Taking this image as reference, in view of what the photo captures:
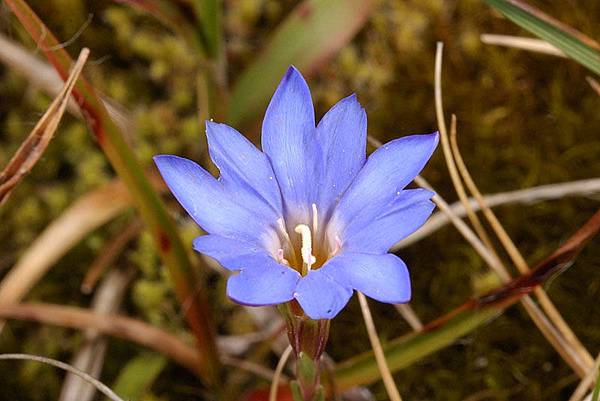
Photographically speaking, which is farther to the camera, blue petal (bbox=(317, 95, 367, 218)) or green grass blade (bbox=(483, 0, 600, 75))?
green grass blade (bbox=(483, 0, 600, 75))

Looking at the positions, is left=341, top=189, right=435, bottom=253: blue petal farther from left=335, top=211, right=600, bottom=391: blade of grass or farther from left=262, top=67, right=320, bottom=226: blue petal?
left=335, top=211, right=600, bottom=391: blade of grass

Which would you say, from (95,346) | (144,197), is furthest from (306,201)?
(95,346)

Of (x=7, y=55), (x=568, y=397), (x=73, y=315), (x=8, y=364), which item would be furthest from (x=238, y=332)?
(x=7, y=55)

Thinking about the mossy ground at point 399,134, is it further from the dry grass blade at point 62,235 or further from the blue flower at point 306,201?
the blue flower at point 306,201

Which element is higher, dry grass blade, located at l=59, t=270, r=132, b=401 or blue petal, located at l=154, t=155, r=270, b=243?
dry grass blade, located at l=59, t=270, r=132, b=401

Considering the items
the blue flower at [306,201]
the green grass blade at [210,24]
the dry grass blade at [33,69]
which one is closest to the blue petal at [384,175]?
the blue flower at [306,201]

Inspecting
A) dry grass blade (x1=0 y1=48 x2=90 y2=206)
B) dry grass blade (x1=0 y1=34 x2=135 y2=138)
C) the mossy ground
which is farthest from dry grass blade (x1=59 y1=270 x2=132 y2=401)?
dry grass blade (x1=0 y1=48 x2=90 y2=206)

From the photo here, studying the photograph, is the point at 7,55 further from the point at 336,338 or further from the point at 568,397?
the point at 568,397
